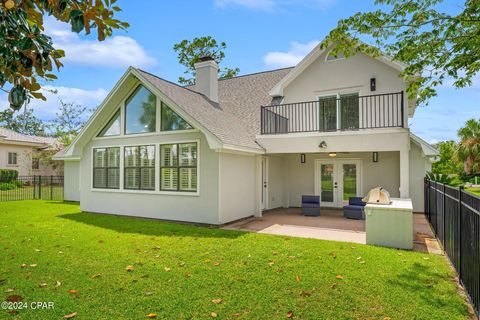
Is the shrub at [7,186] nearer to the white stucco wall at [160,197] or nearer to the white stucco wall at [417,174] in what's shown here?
the white stucco wall at [160,197]

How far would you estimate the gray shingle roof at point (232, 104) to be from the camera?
10.3m

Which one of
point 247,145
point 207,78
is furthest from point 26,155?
point 247,145

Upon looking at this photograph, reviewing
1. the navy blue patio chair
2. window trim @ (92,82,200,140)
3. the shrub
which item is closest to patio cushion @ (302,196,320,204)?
the navy blue patio chair

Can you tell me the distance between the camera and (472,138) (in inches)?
1150

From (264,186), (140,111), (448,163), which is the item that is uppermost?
(140,111)

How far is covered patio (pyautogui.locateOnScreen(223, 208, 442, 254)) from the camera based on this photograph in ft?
26.6

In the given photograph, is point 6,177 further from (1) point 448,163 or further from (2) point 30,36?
(1) point 448,163

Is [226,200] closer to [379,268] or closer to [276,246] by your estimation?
[276,246]

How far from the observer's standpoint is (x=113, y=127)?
1220 cm

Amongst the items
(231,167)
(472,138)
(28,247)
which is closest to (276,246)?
(231,167)

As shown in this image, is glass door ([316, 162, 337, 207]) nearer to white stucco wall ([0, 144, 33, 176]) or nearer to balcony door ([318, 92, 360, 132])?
balcony door ([318, 92, 360, 132])

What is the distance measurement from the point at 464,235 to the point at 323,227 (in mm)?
5116

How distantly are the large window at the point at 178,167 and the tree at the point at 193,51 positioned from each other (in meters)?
18.3

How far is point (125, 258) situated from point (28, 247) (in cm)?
275
